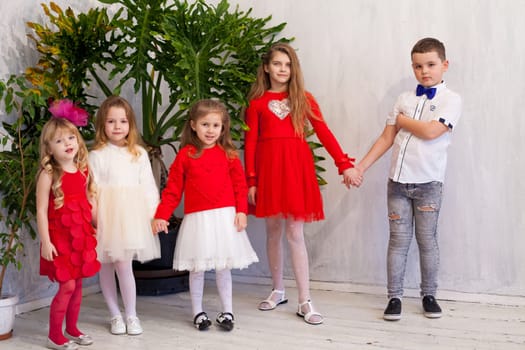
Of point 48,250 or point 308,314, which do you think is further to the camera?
point 308,314

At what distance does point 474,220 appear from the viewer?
276cm

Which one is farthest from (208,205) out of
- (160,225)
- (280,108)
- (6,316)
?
(6,316)

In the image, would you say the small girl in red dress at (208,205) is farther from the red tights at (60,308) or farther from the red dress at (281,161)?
the red tights at (60,308)

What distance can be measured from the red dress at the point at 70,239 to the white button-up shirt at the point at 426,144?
1.37m

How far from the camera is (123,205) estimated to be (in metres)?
2.35

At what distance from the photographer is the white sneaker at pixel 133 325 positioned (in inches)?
93.1

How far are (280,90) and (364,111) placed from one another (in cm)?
54

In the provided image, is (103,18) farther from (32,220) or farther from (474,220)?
(474,220)

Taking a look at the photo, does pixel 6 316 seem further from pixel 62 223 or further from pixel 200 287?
pixel 200 287

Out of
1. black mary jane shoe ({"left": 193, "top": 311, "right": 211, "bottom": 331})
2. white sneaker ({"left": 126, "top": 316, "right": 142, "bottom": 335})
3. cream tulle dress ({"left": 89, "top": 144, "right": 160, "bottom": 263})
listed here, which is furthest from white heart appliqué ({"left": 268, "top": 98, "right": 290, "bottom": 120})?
white sneaker ({"left": 126, "top": 316, "right": 142, "bottom": 335})

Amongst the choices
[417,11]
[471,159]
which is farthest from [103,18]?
[471,159]

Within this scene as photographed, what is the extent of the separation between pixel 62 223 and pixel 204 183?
0.59 metres

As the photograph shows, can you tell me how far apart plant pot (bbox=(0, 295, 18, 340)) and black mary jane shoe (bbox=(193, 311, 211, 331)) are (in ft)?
2.46

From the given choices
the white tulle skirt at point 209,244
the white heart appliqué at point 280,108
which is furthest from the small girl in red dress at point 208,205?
the white heart appliqué at point 280,108
